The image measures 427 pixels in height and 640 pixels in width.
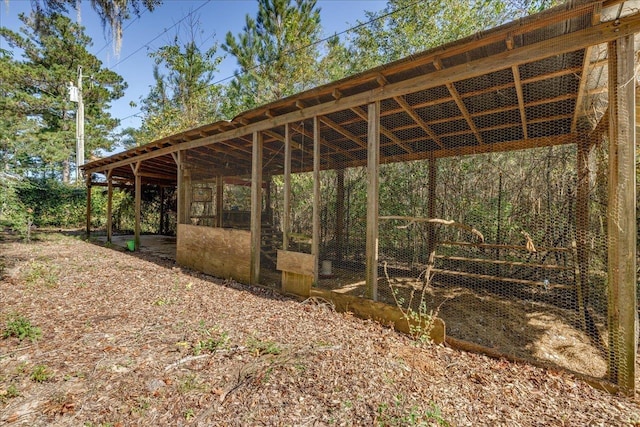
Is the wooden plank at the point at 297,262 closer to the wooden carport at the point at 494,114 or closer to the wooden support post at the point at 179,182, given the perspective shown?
the wooden carport at the point at 494,114

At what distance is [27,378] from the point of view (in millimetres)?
2033

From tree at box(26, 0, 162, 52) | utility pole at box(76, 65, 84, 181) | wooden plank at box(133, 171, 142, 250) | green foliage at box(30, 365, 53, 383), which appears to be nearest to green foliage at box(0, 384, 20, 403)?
green foliage at box(30, 365, 53, 383)

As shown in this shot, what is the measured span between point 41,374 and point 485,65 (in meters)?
4.40

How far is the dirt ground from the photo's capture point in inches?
67.5

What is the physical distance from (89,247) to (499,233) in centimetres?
1015

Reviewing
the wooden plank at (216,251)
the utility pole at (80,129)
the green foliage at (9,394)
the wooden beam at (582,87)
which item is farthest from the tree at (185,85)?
the wooden beam at (582,87)

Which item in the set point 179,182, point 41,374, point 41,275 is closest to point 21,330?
point 41,374

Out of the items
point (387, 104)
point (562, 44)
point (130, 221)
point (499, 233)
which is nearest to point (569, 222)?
point (499, 233)

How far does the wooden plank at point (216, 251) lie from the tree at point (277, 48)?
8765mm

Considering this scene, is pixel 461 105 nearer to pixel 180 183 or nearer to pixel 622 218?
pixel 622 218

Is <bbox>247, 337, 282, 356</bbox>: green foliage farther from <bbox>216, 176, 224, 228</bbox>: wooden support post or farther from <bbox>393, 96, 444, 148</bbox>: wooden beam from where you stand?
<bbox>216, 176, 224, 228</bbox>: wooden support post

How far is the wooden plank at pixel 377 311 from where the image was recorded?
8.95 feet

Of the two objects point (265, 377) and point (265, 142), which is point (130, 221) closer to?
point (265, 142)

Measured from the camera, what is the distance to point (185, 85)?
15.2m
